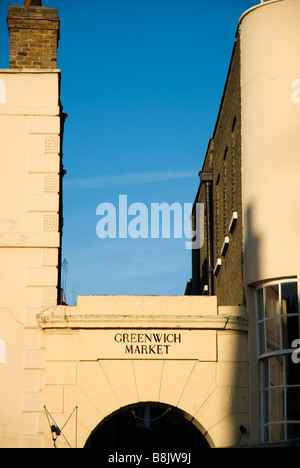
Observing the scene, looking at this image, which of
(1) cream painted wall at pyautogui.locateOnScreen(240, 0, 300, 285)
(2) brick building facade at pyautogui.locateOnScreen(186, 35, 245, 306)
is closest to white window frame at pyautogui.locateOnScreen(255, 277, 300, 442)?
(1) cream painted wall at pyautogui.locateOnScreen(240, 0, 300, 285)

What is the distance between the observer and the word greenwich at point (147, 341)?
20.4 m

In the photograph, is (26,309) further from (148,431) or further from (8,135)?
(148,431)

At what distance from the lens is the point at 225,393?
20219 millimetres

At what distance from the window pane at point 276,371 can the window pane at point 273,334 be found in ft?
0.79

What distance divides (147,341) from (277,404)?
10.5 ft

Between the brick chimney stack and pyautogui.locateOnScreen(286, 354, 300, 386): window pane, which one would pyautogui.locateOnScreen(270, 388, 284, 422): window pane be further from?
the brick chimney stack


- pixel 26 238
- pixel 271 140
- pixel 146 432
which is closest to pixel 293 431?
pixel 271 140

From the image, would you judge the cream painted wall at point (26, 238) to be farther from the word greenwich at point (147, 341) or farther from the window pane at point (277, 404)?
the window pane at point (277, 404)

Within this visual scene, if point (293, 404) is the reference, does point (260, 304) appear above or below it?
above

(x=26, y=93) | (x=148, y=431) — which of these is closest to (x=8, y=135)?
(x=26, y=93)

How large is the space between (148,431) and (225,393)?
71.3 ft

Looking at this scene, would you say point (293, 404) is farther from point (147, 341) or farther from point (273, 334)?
point (147, 341)

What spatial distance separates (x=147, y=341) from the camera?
20484mm
